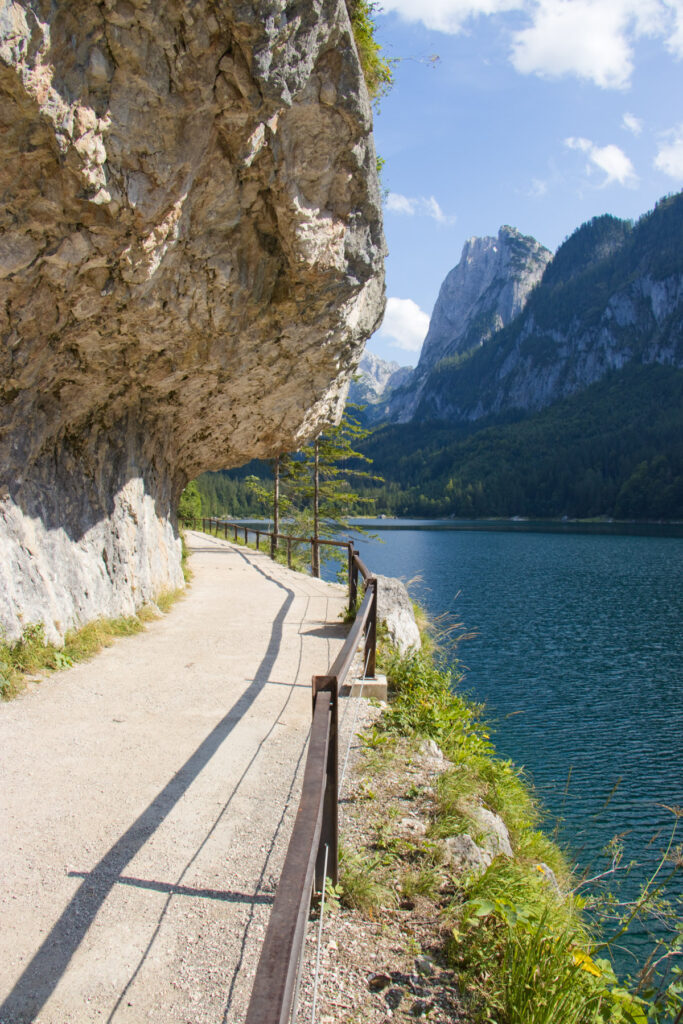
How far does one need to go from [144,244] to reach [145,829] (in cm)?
527

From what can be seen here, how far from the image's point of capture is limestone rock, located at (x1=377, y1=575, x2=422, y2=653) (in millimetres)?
9016

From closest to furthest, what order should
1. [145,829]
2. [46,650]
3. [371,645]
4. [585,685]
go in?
[145,829]
[371,645]
[46,650]
[585,685]

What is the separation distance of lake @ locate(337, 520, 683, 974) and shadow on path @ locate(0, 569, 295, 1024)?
3.30m

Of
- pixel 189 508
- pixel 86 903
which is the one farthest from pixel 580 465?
pixel 86 903

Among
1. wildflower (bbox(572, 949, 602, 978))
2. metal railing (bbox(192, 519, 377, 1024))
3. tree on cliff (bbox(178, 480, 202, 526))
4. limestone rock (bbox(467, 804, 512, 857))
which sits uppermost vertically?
tree on cliff (bbox(178, 480, 202, 526))

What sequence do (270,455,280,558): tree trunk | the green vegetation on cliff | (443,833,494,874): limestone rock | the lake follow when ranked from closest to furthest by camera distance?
(443,833,494,874): limestone rock, the lake, (270,455,280,558): tree trunk, the green vegetation on cliff

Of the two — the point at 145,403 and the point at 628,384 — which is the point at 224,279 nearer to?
the point at 145,403

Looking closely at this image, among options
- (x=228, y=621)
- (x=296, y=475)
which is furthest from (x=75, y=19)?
(x=296, y=475)

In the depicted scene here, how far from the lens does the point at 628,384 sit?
7495 inches

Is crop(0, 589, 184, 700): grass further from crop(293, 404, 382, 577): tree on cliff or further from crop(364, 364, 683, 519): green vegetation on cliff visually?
crop(364, 364, 683, 519): green vegetation on cliff

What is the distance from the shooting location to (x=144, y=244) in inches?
244

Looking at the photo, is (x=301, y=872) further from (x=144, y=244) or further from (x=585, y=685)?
(x=585, y=685)

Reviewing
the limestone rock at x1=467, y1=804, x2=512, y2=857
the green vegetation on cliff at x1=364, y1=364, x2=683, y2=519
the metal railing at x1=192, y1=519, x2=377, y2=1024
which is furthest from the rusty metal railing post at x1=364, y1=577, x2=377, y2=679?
the green vegetation on cliff at x1=364, y1=364, x2=683, y2=519

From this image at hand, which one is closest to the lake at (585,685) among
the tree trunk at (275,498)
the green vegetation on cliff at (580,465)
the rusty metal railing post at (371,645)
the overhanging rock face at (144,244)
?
the rusty metal railing post at (371,645)
